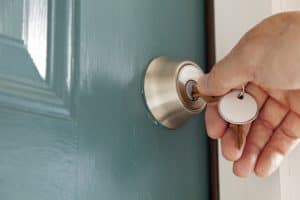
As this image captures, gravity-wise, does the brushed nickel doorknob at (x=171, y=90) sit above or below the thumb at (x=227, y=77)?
Result: below

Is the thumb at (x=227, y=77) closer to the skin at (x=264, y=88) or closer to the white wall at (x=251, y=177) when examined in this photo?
the skin at (x=264, y=88)

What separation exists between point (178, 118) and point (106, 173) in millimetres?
115

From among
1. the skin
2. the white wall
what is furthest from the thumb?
the white wall

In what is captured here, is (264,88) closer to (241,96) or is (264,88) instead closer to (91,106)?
(241,96)

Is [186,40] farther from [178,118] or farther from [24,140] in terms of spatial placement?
[24,140]

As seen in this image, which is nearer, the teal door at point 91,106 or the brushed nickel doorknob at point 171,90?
the teal door at point 91,106

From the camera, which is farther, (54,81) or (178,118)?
(178,118)

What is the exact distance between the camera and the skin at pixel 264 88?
1.68 ft

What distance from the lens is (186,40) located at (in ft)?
2.07

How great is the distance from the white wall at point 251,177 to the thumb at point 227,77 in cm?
11

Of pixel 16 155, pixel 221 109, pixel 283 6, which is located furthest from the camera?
pixel 283 6

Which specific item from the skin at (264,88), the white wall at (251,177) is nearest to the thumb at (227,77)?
the skin at (264,88)

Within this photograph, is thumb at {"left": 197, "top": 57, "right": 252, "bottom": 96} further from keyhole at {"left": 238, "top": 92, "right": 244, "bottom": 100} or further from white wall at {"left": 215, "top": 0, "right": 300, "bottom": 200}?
white wall at {"left": 215, "top": 0, "right": 300, "bottom": 200}

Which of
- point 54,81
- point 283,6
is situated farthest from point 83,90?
point 283,6
